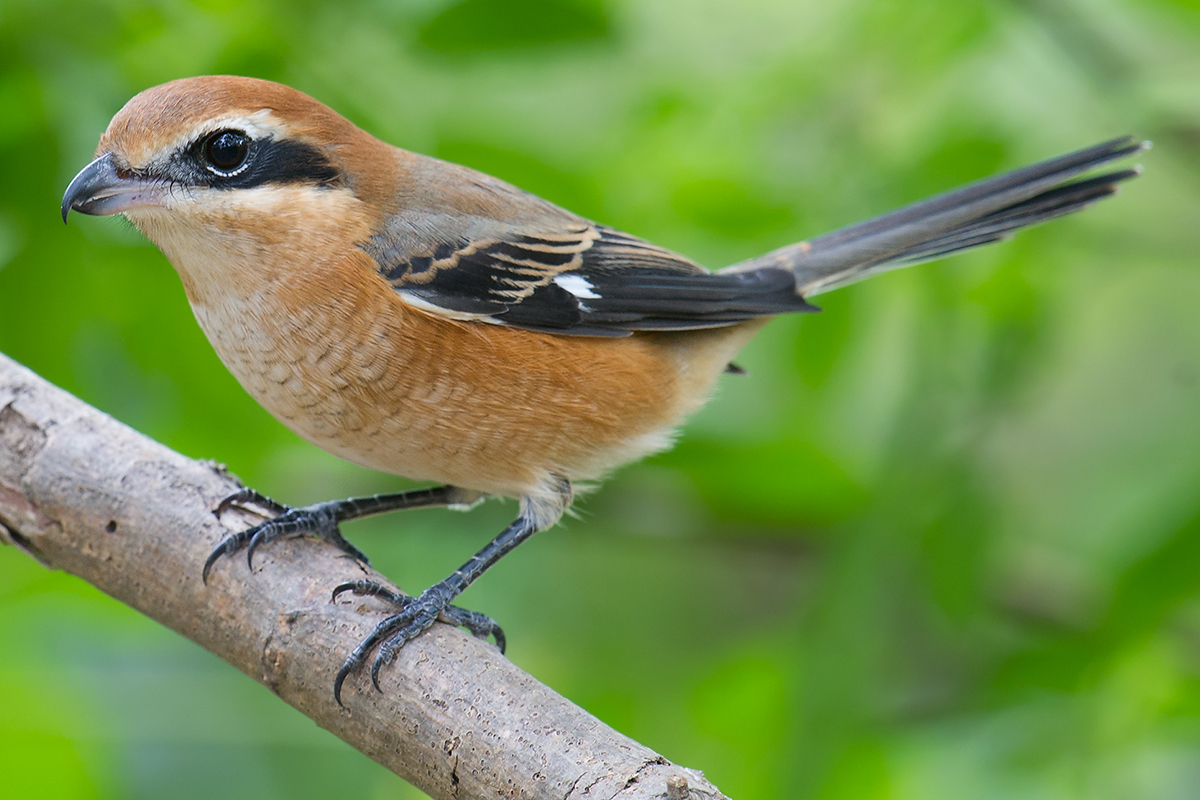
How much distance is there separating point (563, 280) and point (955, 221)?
1.44 m

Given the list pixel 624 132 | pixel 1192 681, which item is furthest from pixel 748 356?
pixel 1192 681

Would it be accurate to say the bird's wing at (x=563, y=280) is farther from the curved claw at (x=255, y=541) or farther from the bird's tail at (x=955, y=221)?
the curved claw at (x=255, y=541)

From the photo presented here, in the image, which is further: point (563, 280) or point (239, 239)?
point (563, 280)

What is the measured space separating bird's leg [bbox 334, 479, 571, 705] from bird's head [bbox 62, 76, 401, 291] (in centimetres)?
98

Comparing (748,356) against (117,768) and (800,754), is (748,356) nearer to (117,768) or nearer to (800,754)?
(800,754)

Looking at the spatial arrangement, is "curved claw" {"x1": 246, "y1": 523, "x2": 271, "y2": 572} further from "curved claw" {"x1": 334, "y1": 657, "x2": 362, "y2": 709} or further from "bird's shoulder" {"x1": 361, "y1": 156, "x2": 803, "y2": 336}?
"bird's shoulder" {"x1": 361, "y1": 156, "x2": 803, "y2": 336}

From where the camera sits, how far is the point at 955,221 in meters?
3.86

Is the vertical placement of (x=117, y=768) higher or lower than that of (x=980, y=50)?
lower

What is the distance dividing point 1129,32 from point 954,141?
1104mm

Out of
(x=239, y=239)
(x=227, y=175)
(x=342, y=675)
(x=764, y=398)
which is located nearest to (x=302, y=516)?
(x=342, y=675)

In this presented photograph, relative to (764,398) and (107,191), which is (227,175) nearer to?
(107,191)

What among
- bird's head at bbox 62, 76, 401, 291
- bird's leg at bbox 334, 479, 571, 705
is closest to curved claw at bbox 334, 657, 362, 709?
bird's leg at bbox 334, 479, 571, 705

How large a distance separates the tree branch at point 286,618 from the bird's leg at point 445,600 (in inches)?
1.4

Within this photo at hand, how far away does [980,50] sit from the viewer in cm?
358
